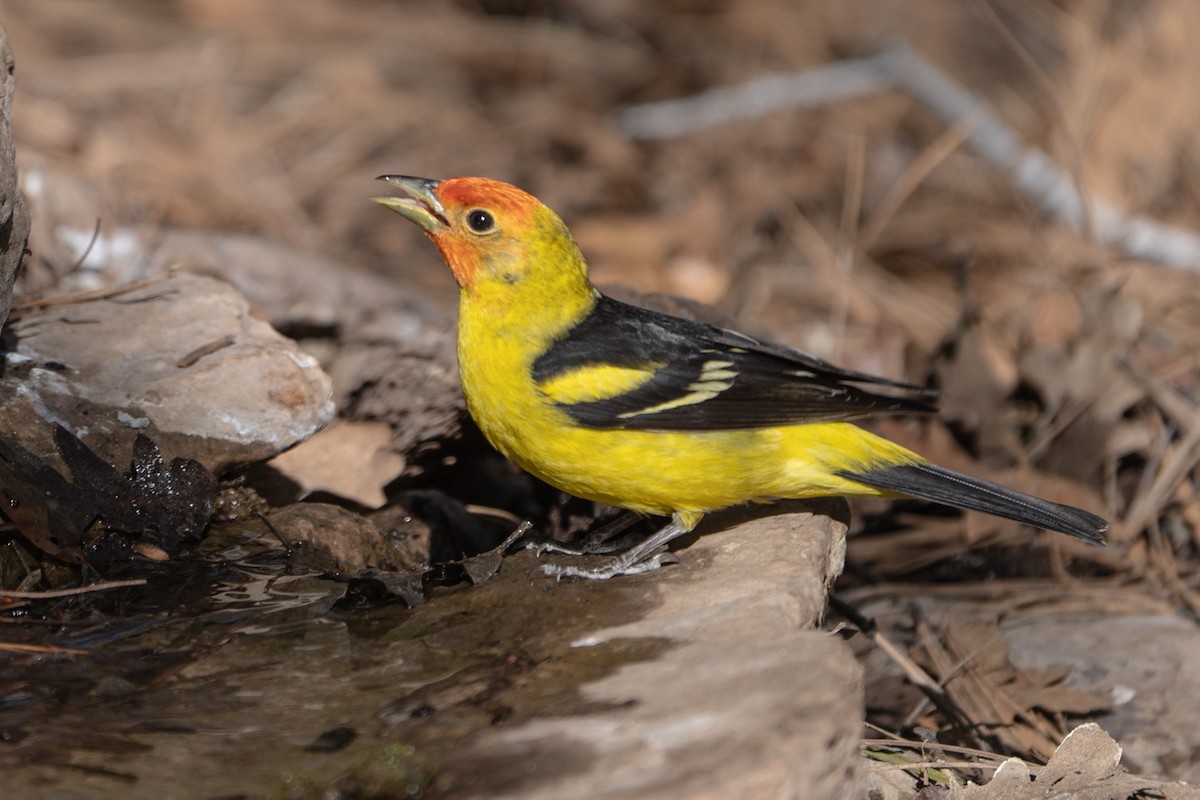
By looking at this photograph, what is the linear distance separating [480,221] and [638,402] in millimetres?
829

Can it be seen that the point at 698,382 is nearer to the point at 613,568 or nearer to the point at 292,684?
the point at 613,568

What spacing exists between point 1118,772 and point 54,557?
10.1ft

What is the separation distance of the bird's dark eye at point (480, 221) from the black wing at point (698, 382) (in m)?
0.45

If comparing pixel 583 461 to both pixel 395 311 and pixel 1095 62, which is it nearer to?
pixel 395 311

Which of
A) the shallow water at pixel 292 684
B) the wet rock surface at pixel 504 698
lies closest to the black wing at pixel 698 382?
the wet rock surface at pixel 504 698

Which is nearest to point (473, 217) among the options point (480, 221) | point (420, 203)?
point (480, 221)

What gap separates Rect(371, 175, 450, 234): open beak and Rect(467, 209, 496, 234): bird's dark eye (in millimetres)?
87

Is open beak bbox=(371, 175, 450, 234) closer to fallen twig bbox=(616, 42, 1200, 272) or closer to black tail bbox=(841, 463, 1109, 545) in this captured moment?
black tail bbox=(841, 463, 1109, 545)

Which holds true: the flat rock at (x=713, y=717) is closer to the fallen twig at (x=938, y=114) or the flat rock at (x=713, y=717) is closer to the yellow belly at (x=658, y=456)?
the yellow belly at (x=658, y=456)

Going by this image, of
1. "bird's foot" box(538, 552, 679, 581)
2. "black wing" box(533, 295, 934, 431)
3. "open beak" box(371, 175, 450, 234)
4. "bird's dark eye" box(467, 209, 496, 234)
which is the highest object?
"open beak" box(371, 175, 450, 234)

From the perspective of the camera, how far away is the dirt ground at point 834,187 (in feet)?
17.7

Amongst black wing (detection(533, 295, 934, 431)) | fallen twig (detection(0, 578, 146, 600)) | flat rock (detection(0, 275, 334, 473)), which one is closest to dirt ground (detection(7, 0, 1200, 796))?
black wing (detection(533, 295, 934, 431))

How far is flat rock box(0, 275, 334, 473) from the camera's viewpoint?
12.1 feet

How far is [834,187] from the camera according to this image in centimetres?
945
